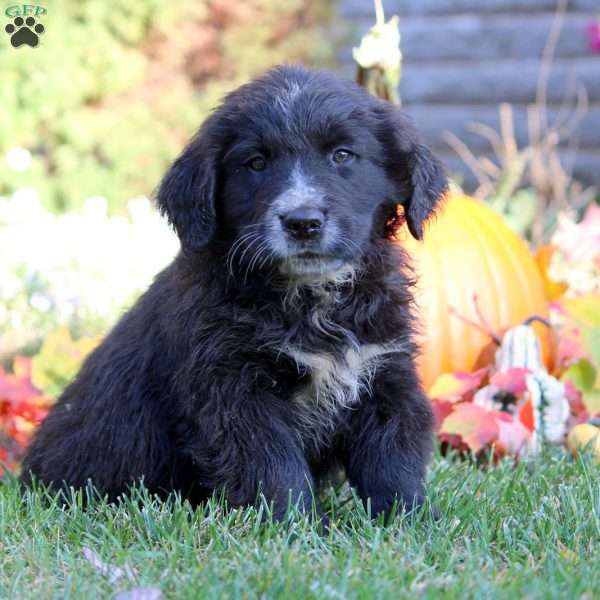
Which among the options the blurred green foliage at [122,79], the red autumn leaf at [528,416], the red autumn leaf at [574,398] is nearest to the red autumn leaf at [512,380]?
the red autumn leaf at [528,416]

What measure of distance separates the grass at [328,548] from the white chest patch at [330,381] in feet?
0.85

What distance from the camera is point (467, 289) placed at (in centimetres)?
458

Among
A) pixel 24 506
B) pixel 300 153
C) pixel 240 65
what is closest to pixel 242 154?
pixel 300 153

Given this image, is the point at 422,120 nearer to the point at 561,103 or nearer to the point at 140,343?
the point at 561,103

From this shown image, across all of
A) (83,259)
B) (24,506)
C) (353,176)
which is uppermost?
(353,176)

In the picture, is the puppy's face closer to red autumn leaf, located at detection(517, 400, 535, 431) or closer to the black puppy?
the black puppy

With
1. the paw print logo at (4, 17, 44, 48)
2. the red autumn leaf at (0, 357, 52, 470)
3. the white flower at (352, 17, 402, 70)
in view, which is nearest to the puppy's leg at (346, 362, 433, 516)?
the red autumn leaf at (0, 357, 52, 470)

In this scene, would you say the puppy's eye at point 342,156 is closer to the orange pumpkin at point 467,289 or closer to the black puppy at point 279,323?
the black puppy at point 279,323

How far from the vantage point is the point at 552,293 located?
17.1 feet

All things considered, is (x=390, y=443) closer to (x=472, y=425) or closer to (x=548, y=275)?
(x=472, y=425)

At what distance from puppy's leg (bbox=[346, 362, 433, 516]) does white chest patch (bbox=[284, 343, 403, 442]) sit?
5cm

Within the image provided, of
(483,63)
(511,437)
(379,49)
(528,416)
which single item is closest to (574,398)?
(528,416)

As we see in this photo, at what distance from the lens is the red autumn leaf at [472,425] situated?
3809 mm

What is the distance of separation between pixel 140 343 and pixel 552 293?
2677 mm
